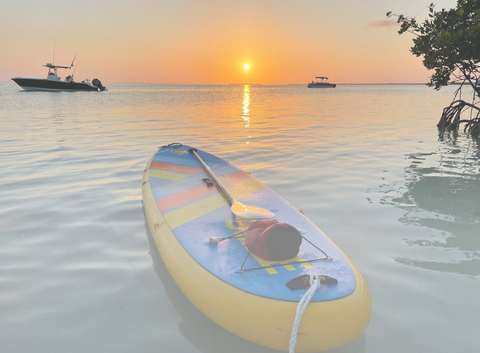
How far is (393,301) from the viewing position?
10.5 ft

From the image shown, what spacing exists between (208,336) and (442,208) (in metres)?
4.51

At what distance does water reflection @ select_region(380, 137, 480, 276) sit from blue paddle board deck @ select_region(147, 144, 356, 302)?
1.50 m

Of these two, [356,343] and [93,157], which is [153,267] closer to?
[356,343]

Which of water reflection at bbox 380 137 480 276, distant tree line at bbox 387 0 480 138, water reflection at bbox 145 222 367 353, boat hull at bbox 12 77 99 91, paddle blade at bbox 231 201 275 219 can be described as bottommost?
water reflection at bbox 145 222 367 353

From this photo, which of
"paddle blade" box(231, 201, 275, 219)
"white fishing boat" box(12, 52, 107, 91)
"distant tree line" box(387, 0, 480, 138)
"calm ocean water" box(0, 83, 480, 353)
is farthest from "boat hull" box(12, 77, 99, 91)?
"paddle blade" box(231, 201, 275, 219)

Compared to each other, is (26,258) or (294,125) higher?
(294,125)

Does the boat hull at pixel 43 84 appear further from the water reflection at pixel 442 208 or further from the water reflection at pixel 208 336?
the water reflection at pixel 208 336

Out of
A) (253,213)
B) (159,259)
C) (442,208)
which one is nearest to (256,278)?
(253,213)

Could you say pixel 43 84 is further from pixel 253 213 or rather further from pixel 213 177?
pixel 253 213

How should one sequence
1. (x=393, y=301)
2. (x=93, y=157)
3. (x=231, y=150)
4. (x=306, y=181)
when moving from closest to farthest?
1. (x=393, y=301)
2. (x=306, y=181)
3. (x=93, y=157)
4. (x=231, y=150)

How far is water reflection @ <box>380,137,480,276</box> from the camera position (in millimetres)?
3908

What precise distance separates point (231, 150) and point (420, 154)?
548cm

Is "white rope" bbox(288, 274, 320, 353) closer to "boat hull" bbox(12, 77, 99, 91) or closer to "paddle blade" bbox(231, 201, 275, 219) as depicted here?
"paddle blade" bbox(231, 201, 275, 219)

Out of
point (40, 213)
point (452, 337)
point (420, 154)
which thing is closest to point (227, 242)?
point (452, 337)
